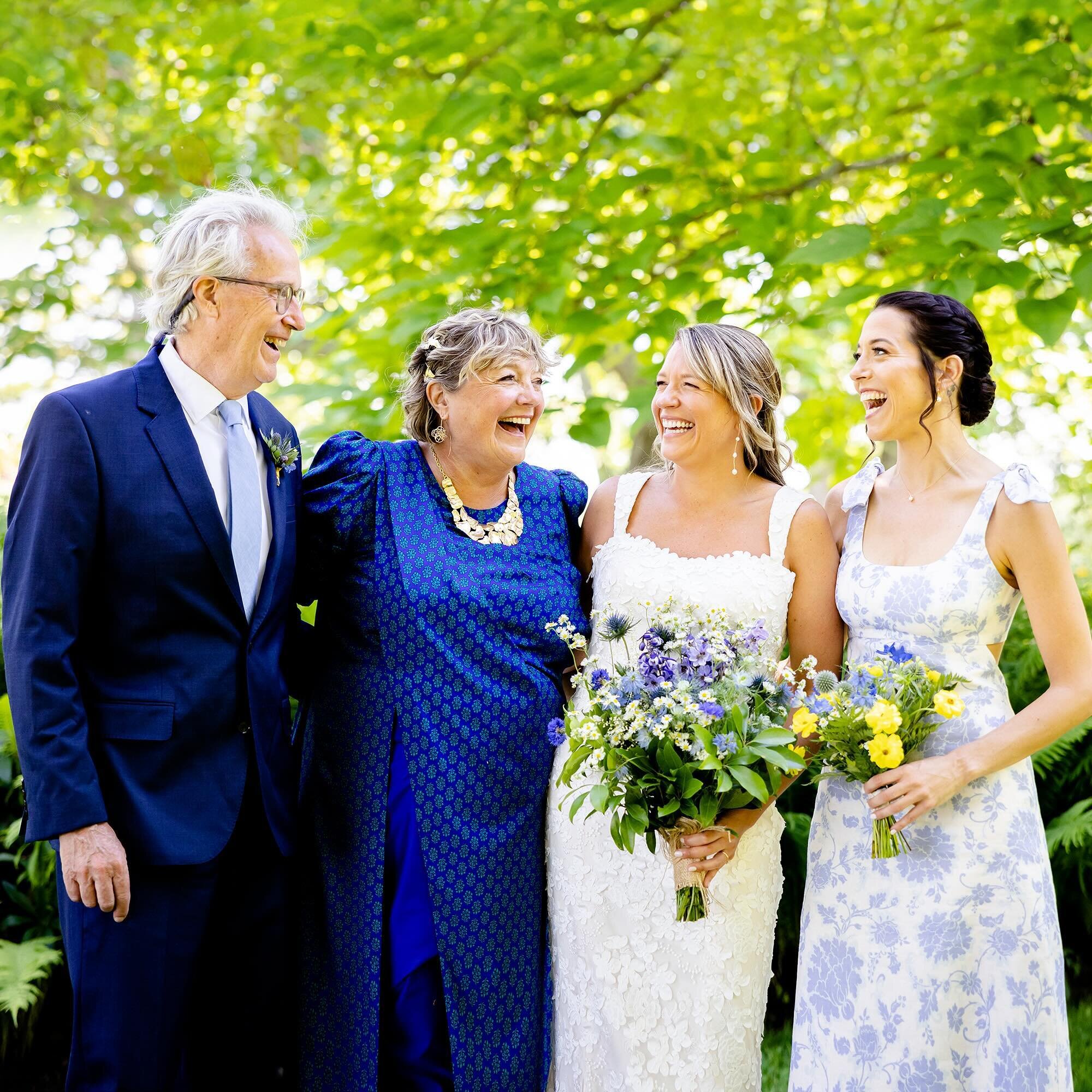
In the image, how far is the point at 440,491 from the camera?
3061 mm

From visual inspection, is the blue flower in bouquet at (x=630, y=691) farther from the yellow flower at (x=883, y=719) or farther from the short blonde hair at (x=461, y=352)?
the short blonde hair at (x=461, y=352)

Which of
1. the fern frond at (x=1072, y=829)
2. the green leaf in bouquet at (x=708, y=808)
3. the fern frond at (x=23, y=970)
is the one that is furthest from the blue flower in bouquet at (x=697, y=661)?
the fern frond at (x=1072, y=829)

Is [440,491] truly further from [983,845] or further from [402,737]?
[983,845]

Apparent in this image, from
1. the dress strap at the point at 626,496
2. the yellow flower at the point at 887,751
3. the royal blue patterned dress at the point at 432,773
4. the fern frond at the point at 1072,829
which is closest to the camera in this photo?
the yellow flower at the point at 887,751

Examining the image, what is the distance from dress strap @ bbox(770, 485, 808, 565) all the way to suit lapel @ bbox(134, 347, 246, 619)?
1.41m

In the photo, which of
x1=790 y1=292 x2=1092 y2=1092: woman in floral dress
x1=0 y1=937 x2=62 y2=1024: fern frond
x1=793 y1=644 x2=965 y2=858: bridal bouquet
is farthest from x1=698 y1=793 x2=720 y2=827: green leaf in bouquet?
x1=0 y1=937 x2=62 y2=1024: fern frond

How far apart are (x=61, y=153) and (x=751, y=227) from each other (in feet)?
13.2

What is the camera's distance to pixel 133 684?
2.50 meters

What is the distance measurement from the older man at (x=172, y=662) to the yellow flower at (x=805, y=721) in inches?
49.2

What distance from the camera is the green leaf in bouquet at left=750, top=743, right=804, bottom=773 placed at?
2344 millimetres

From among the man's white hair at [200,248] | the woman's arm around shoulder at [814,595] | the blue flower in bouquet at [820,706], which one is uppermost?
the man's white hair at [200,248]

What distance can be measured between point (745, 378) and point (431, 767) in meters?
1.37

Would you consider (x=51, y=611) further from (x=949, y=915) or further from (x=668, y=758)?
(x=949, y=915)

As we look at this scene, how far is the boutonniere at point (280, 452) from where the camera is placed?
2.81 m
